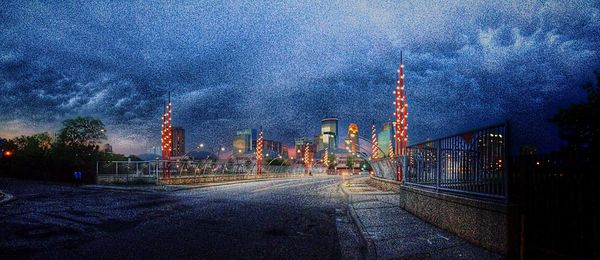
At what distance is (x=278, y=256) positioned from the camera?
6648mm

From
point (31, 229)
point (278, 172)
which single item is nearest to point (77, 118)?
point (278, 172)

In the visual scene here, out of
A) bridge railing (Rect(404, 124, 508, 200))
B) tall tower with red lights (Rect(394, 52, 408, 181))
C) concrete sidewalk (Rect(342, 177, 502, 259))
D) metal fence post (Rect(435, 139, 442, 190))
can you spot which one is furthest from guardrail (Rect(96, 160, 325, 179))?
metal fence post (Rect(435, 139, 442, 190))

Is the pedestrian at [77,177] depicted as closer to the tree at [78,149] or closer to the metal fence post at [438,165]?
the tree at [78,149]

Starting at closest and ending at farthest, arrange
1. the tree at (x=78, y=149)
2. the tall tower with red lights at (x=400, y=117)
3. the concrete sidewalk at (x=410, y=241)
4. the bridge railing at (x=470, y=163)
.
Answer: the concrete sidewalk at (x=410, y=241), the bridge railing at (x=470, y=163), the tall tower with red lights at (x=400, y=117), the tree at (x=78, y=149)

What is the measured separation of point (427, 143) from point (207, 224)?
6.85 meters

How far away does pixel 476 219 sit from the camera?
719 centimetres

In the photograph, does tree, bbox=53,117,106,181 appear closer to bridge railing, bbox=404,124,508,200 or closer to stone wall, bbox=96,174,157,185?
stone wall, bbox=96,174,157,185

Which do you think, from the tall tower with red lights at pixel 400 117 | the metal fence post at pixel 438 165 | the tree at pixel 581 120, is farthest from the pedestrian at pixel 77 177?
the tree at pixel 581 120

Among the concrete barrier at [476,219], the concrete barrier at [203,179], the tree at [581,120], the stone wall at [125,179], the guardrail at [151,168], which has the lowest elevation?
the concrete barrier at [203,179]

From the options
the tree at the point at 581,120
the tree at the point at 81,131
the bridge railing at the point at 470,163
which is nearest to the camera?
the bridge railing at the point at 470,163

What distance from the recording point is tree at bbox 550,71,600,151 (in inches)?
1218

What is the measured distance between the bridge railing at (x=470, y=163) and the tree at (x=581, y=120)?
2698cm

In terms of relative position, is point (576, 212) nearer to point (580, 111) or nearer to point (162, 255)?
point (162, 255)

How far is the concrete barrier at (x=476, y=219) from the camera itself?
6.25 meters
